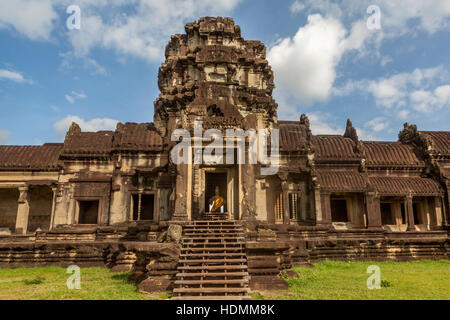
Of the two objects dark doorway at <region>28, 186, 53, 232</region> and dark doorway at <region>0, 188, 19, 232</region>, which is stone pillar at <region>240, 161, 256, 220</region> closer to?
dark doorway at <region>28, 186, 53, 232</region>

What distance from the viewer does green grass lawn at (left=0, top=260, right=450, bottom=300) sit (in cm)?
859

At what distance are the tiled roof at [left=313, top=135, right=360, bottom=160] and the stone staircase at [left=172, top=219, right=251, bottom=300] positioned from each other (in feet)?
31.5

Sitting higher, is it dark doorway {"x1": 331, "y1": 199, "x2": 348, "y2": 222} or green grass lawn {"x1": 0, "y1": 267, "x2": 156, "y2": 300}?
dark doorway {"x1": 331, "y1": 199, "x2": 348, "y2": 222}

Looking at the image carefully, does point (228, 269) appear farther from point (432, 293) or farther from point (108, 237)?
point (108, 237)

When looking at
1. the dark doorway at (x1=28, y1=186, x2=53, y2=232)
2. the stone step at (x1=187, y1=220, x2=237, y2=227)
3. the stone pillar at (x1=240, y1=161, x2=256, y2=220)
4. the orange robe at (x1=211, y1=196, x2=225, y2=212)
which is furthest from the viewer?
the dark doorway at (x1=28, y1=186, x2=53, y2=232)

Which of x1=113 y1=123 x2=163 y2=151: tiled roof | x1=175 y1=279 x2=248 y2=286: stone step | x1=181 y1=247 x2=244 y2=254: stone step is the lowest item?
x1=175 y1=279 x2=248 y2=286: stone step

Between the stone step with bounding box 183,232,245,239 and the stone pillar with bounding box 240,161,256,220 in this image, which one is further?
the stone pillar with bounding box 240,161,256,220

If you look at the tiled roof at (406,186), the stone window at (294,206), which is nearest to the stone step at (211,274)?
the stone window at (294,206)

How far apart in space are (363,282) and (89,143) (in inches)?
633

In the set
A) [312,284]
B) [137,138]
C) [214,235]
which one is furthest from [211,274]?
[137,138]

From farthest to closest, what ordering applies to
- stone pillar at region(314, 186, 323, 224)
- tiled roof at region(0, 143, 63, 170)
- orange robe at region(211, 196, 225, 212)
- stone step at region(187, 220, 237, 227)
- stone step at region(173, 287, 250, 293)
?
tiled roof at region(0, 143, 63, 170)
stone pillar at region(314, 186, 323, 224)
orange robe at region(211, 196, 225, 212)
stone step at region(187, 220, 237, 227)
stone step at region(173, 287, 250, 293)

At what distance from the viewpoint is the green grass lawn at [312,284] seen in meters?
8.59

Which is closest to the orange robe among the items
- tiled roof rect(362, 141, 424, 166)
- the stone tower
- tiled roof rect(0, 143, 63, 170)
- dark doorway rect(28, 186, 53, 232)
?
the stone tower
